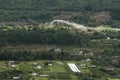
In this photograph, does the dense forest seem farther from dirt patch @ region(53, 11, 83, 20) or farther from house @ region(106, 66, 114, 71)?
house @ region(106, 66, 114, 71)

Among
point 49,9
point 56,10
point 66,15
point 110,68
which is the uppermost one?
point 49,9

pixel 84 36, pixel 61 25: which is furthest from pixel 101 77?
pixel 61 25

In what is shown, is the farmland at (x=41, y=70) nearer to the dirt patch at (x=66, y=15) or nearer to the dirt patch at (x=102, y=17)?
the dirt patch at (x=102, y=17)

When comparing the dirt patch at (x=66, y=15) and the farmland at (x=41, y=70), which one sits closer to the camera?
the farmland at (x=41, y=70)

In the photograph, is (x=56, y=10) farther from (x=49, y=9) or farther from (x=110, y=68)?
(x=110, y=68)

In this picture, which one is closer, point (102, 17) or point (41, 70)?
point (41, 70)

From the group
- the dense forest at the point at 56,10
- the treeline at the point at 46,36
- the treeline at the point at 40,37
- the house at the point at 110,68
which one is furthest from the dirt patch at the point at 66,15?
the house at the point at 110,68

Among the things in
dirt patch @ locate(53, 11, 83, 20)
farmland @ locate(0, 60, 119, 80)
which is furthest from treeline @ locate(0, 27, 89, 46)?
dirt patch @ locate(53, 11, 83, 20)

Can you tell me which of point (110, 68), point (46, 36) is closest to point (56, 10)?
point (46, 36)

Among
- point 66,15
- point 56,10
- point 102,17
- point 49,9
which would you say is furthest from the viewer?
point 49,9
